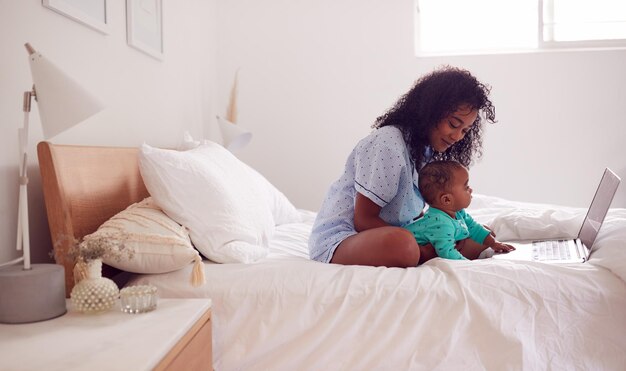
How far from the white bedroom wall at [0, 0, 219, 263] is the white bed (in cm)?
10

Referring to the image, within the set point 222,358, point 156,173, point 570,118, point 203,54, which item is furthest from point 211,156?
point 570,118

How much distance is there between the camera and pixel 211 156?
1886 mm

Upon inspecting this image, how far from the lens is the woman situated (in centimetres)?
155

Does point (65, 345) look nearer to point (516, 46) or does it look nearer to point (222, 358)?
point (222, 358)

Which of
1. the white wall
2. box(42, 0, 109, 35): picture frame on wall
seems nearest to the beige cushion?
box(42, 0, 109, 35): picture frame on wall

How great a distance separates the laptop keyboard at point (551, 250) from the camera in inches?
59.8

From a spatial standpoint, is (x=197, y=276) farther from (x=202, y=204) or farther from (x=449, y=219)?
(x=449, y=219)

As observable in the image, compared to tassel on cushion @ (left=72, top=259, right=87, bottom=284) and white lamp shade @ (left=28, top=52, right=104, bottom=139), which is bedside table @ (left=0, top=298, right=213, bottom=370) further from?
white lamp shade @ (left=28, top=52, right=104, bottom=139)

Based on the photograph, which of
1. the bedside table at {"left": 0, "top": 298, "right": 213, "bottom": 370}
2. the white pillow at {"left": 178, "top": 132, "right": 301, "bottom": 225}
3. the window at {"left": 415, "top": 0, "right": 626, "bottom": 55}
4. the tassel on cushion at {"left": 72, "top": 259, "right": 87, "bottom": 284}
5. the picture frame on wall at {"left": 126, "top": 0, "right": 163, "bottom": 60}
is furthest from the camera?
the window at {"left": 415, "top": 0, "right": 626, "bottom": 55}

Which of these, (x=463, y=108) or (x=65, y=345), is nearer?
(x=65, y=345)

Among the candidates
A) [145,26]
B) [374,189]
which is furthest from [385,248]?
[145,26]

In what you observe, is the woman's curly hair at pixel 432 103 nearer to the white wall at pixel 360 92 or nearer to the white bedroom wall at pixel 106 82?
the white bedroom wall at pixel 106 82

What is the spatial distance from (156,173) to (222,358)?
0.51 m

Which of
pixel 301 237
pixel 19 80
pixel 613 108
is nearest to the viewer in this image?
pixel 19 80
